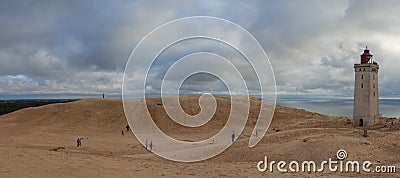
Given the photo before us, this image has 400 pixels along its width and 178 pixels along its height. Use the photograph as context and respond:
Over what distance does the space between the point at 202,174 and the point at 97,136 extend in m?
24.0

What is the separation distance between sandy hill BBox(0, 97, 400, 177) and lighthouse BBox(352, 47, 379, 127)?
1.41m

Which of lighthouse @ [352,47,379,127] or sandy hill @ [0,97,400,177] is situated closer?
sandy hill @ [0,97,400,177]

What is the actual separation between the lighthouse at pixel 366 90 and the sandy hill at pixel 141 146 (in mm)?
1408

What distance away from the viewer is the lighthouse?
3058 centimetres

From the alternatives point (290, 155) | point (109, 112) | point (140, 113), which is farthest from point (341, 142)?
point (109, 112)

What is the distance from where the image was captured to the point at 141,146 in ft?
97.3

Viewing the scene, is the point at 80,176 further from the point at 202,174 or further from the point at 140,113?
the point at 140,113

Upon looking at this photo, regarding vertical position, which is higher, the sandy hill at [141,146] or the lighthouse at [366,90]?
the lighthouse at [366,90]

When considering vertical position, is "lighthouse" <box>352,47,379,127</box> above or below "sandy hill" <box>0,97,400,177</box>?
above

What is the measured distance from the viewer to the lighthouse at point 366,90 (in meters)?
30.6

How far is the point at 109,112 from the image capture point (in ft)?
158

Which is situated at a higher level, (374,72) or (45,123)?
(374,72)

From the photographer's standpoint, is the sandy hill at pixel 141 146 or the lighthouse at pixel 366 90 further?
the lighthouse at pixel 366 90

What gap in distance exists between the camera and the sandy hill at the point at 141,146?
15312 mm
